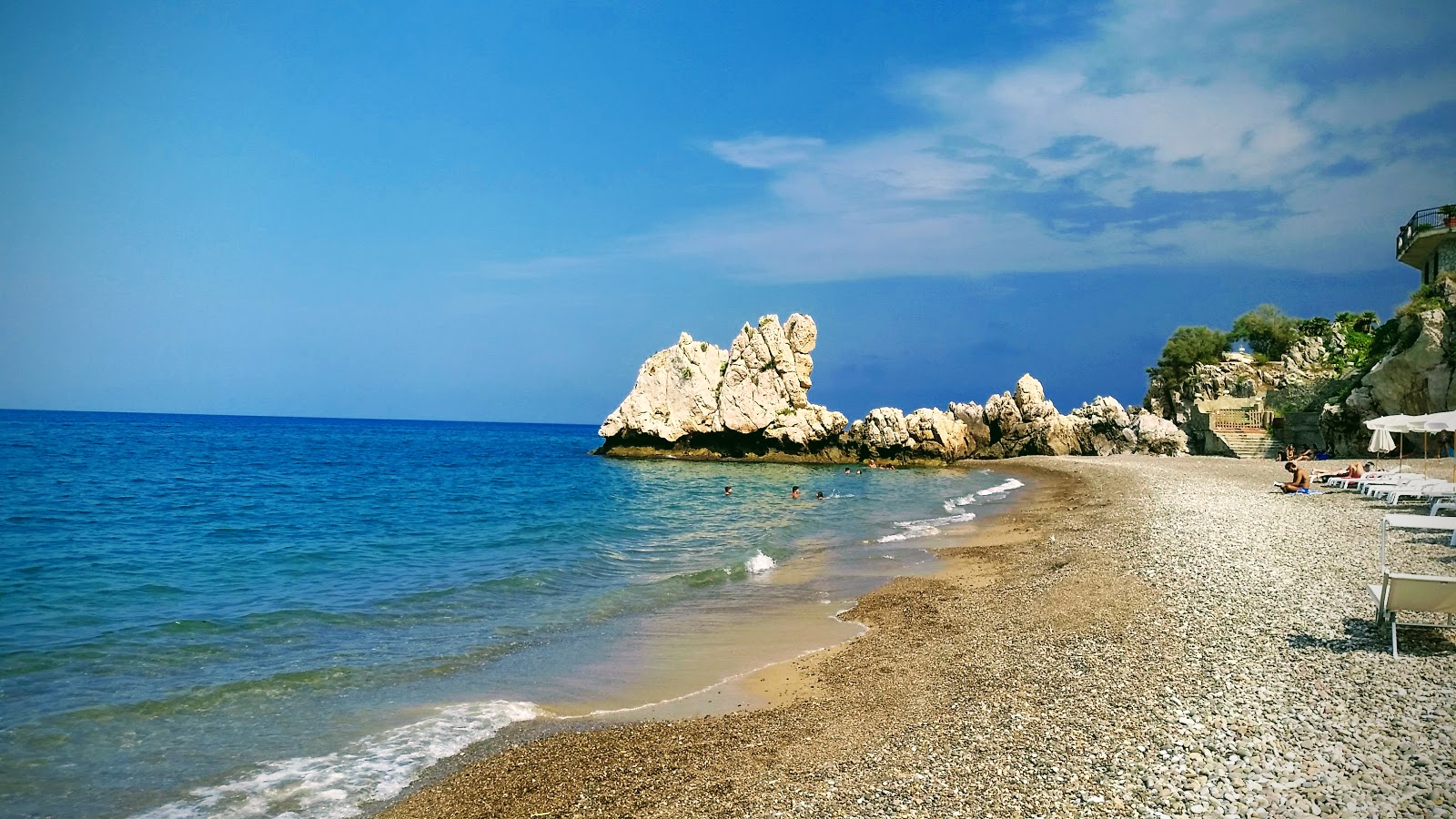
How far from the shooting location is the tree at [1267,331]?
224ft

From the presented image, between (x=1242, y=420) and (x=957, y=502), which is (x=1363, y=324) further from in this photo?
(x=957, y=502)

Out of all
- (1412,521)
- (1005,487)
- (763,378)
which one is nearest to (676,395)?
(763,378)

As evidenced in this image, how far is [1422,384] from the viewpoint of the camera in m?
36.8

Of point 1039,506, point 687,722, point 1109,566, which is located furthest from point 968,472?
point 687,722

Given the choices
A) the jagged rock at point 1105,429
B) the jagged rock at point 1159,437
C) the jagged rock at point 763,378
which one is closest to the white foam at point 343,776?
the jagged rock at point 763,378

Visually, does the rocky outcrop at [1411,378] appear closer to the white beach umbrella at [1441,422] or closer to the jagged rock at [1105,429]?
the white beach umbrella at [1441,422]

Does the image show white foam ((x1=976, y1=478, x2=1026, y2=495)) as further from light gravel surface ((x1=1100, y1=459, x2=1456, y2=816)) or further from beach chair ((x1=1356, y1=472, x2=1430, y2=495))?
light gravel surface ((x1=1100, y1=459, x2=1456, y2=816))

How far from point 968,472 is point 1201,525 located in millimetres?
40085

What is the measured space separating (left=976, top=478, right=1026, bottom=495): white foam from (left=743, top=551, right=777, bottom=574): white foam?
905 inches

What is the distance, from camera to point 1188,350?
226 feet

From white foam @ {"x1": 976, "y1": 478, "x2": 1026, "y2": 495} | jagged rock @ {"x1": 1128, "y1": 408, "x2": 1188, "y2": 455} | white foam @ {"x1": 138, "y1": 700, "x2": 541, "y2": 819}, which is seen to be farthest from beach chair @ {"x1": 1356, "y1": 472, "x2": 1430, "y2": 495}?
jagged rock @ {"x1": 1128, "y1": 408, "x2": 1188, "y2": 455}

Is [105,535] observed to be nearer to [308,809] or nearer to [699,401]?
[308,809]

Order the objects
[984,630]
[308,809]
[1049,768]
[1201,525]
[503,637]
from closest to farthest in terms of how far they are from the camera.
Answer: [1049,768] → [308,809] → [984,630] → [503,637] → [1201,525]

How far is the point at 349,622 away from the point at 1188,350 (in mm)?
72425
